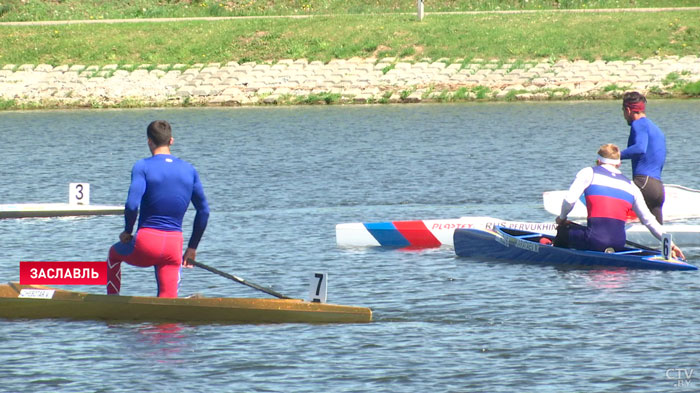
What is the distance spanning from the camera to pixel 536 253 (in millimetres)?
17516

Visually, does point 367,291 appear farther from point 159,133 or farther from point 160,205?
point 159,133

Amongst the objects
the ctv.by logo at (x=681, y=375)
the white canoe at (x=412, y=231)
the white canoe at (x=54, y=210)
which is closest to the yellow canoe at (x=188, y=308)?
the ctv.by logo at (x=681, y=375)

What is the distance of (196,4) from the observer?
63969 millimetres

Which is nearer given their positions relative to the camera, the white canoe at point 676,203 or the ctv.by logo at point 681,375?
the ctv.by logo at point 681,375

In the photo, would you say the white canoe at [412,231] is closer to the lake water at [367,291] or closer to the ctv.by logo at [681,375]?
the lake water at [367,291]

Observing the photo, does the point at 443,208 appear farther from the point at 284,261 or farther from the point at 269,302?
the point at 269,302

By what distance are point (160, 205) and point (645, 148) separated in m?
7.45

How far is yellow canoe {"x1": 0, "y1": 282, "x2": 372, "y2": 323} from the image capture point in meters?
14.0

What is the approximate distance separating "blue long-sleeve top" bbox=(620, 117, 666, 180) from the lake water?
147 centimetres

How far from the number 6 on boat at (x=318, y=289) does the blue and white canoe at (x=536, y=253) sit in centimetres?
439

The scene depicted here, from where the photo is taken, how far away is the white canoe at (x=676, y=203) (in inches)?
877

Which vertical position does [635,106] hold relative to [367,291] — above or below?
above

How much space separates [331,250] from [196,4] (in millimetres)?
45879
